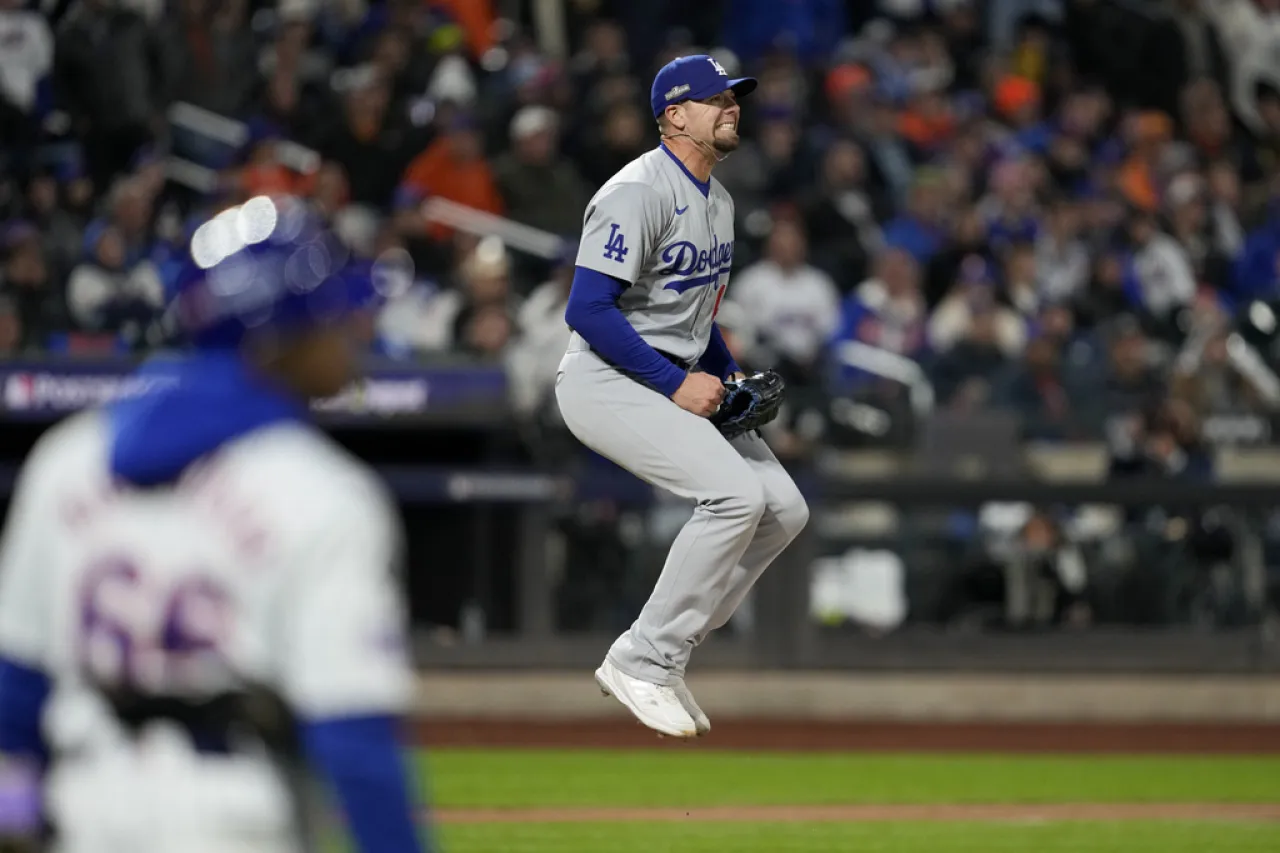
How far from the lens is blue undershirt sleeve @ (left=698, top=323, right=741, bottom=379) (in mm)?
7469

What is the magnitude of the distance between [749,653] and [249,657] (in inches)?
409

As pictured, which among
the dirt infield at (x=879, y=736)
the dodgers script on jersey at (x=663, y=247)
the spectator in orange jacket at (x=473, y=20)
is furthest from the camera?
the spectator in orange jacket at (x=473, y=20)

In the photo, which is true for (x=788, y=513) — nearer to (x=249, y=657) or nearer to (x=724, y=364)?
(x=724, y=364)

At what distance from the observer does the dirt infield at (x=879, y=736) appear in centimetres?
1214

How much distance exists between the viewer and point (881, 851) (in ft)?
26.2

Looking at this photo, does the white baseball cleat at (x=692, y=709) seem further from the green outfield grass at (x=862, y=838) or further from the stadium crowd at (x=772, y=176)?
the stadium crowd at (x=772, y=176)

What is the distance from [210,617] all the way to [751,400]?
4.37m

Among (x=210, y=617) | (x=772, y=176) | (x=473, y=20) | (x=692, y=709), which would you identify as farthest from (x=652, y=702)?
(x=473, y=20)

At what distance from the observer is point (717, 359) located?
7.49 m

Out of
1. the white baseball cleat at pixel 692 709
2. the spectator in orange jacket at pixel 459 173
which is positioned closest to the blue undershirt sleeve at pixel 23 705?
the white baseball cleat at pixel 692 709

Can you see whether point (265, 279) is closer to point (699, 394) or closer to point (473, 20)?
point (699, 394)

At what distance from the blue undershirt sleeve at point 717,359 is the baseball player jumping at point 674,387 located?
9.4 inches

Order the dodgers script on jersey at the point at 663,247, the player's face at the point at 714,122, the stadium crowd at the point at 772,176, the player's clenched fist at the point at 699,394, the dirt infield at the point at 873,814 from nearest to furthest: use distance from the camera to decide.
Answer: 1. the dodgers script on jersey at the point at 663,247
2. the player's clenched fist at the point at 699,394
3. the player's face at the point at 714,122
4. the dirt infield at the point at 873,814
5. the stadium crowd at the point at 772,176

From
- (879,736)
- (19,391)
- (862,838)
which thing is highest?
(19,391)
